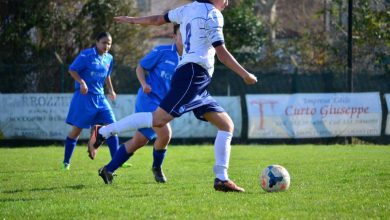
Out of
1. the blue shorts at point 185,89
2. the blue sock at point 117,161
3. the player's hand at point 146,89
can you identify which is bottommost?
the blue sock at point 117,161

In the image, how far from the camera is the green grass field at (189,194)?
591cm

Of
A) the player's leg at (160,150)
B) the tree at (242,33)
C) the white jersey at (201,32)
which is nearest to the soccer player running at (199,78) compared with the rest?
the white jersey at (201,32)

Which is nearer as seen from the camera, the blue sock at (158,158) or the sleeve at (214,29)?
the sleeve at (214,29)

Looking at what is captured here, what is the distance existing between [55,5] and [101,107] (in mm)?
12152

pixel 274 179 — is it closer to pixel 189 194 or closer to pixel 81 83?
pixel 189 194

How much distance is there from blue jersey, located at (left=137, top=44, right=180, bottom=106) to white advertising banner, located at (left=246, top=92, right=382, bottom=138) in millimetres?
10128

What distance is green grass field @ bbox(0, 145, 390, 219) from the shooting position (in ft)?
19.4

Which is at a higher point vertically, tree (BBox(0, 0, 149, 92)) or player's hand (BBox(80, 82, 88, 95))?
player's hand (BBox(80, 82, 88, 95))

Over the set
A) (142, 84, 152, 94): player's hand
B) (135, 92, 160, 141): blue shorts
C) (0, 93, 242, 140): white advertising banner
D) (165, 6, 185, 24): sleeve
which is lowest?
(0, 93, 242, 140): white advertising banner

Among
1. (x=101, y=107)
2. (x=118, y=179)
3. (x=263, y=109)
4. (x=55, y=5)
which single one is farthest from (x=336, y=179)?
(x=55, y=5)

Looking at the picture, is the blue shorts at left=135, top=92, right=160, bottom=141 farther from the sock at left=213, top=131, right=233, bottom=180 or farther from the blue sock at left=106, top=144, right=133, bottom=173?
the sock at left=213, top=131, right=233, bottom=180

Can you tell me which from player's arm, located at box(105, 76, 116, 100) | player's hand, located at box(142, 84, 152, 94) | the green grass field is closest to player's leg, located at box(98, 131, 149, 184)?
the green grass field

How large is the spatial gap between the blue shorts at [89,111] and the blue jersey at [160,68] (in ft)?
8.04

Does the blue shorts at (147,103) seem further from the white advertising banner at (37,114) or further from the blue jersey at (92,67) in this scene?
the white advertising banner at (37,114)
